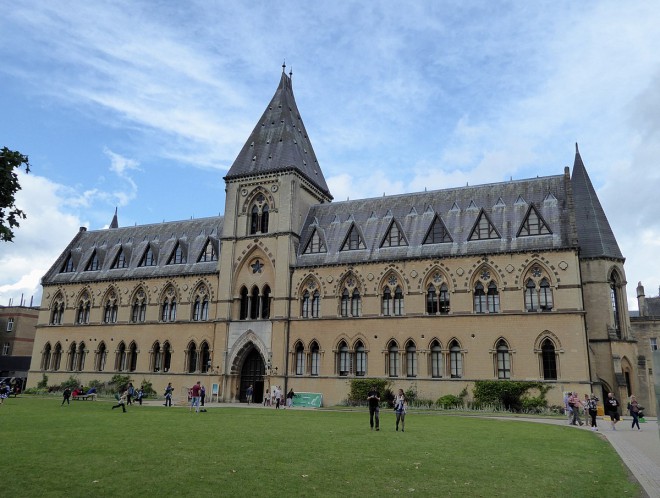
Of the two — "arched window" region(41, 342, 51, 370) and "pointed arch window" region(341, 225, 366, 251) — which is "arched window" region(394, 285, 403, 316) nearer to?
"pointed arch window" region(341, 225, 366, 251)

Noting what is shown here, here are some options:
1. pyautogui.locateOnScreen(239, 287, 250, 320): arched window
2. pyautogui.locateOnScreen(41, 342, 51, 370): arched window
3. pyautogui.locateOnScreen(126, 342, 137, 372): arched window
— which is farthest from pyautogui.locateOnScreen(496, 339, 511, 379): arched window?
pyautogui.locateOnScreen(41, 342, 51, 370): arched window

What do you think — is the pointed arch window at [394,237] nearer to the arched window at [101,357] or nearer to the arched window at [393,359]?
the arched window at [393,359]

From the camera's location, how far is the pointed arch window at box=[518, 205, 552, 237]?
38.4 metres

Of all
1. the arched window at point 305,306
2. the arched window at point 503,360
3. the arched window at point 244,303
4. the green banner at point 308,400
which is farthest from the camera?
the arched window at point 244,303

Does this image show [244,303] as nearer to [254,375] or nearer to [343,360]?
[254,375]

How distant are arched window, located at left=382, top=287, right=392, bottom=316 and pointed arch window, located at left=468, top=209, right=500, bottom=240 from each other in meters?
7.27

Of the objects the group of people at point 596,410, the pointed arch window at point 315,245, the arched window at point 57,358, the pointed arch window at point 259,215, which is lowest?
the group of people at point 596,410

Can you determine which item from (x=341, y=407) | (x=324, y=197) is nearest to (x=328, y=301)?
(x=341, y=407)

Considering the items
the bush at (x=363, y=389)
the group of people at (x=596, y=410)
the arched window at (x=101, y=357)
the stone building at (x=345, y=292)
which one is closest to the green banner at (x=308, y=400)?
the stone building at (x=345, y=292)

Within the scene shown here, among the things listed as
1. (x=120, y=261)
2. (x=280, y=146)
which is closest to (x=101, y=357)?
(x=120, y=261)

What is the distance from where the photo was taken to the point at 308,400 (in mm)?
41281

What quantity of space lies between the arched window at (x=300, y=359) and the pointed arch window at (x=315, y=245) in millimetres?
7702

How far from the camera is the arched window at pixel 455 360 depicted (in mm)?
38469

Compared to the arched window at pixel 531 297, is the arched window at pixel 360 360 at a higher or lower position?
lower
